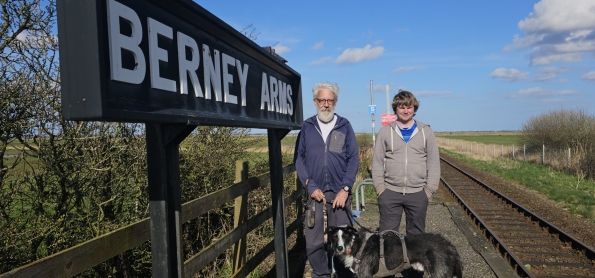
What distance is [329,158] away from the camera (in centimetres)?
478

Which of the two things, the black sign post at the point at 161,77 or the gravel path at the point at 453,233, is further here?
the gravel path at the point at 453,233

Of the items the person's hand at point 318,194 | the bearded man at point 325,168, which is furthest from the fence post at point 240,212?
the person's hand at point 318,194

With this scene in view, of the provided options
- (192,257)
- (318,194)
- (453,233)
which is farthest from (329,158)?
(453,233)

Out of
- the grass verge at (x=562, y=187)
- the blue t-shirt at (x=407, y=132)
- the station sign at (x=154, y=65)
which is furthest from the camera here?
the grass verge at (x=562, y=187)

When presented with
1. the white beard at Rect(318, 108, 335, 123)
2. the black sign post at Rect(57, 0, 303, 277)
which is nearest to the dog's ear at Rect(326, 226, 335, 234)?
the white beard at Rect(318, 108, 335, 123)

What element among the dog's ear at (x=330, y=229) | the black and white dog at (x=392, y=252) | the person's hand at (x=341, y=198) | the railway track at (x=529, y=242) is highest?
the person's hand at (x=341, y=198)

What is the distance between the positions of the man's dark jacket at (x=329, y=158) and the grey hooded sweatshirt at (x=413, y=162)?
373 millimetres

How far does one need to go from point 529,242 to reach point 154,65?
944 centimetres

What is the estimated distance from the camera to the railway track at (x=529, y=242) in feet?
24.6

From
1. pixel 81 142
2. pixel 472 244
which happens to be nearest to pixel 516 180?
pixel 472 244

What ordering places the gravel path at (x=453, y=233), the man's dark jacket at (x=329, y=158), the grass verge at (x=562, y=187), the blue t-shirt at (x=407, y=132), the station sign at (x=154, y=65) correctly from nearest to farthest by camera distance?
the station sign at (x=154, y=65) → the man's dark jacket at (x=329, y=158) → the blue t-shirt at (x=407, y=132) → the gravel path at (x=453, y=233) → the grass verge at (x=562, y=187)

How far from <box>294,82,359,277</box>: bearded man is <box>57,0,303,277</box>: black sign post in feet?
3.62

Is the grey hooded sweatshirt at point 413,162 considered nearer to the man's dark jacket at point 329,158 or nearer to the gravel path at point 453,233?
the man's dark jacket at point 329,158

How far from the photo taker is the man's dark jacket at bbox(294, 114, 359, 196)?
479 centimetres
